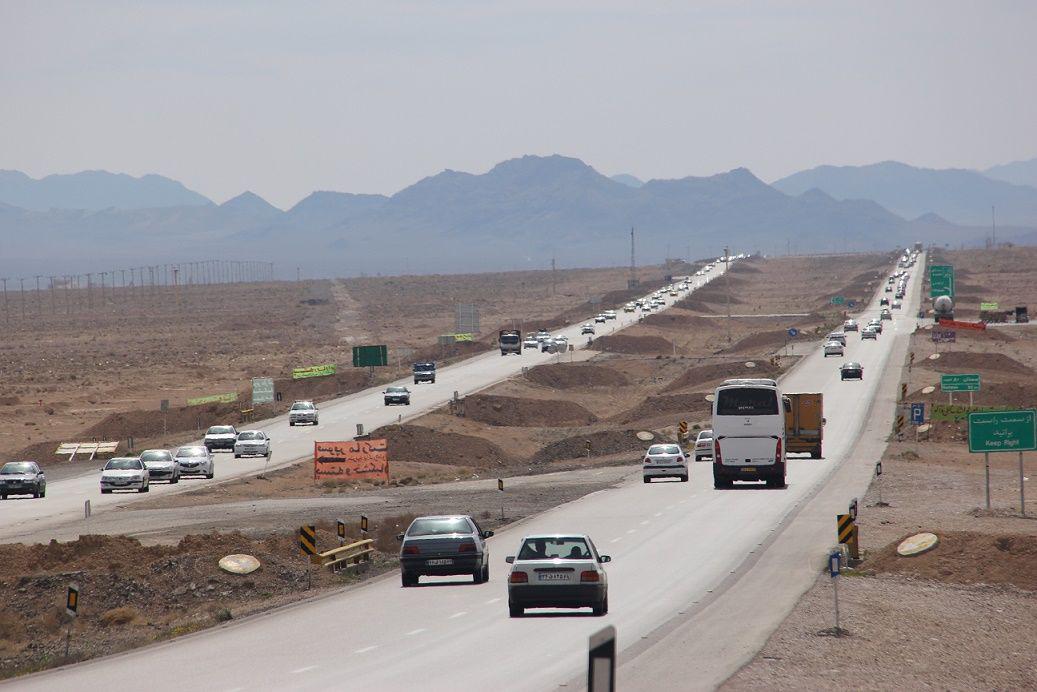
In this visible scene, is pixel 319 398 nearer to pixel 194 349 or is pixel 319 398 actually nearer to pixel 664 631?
pixel 194 349

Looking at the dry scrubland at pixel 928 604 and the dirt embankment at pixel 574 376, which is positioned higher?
the dry scrubland at pixel 928 604

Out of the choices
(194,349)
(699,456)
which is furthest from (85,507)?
(194,349)

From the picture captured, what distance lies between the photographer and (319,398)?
109 meters

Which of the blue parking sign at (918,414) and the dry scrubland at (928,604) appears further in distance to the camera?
the blue parking sign at (918,414)

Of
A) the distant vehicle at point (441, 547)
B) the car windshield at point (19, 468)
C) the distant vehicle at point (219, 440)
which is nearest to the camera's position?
the distant vehicle at point (441, 547)

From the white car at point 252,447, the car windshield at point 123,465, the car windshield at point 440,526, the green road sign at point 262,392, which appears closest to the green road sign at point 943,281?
the car windshield at point 440,526

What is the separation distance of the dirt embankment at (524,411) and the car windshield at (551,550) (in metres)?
64.8

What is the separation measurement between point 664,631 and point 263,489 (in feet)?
122

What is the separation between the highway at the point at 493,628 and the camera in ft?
69.2

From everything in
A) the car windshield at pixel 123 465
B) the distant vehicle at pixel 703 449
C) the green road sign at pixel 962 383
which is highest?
the green road sign at pixel 962 383

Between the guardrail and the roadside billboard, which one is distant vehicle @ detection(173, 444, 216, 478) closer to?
the roadside billboard

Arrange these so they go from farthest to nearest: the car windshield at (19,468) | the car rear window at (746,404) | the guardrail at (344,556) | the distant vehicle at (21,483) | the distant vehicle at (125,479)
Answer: the distant vehicle at (125,479), the car windshield at (19,468), the distant vehicle at (21,483), the car rear window at (746,404), the guardrail at (344,556)

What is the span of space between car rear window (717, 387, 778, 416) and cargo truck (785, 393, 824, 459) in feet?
39.4

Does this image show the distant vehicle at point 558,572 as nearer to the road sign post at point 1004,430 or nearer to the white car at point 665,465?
the road sign post at point 1004,430
